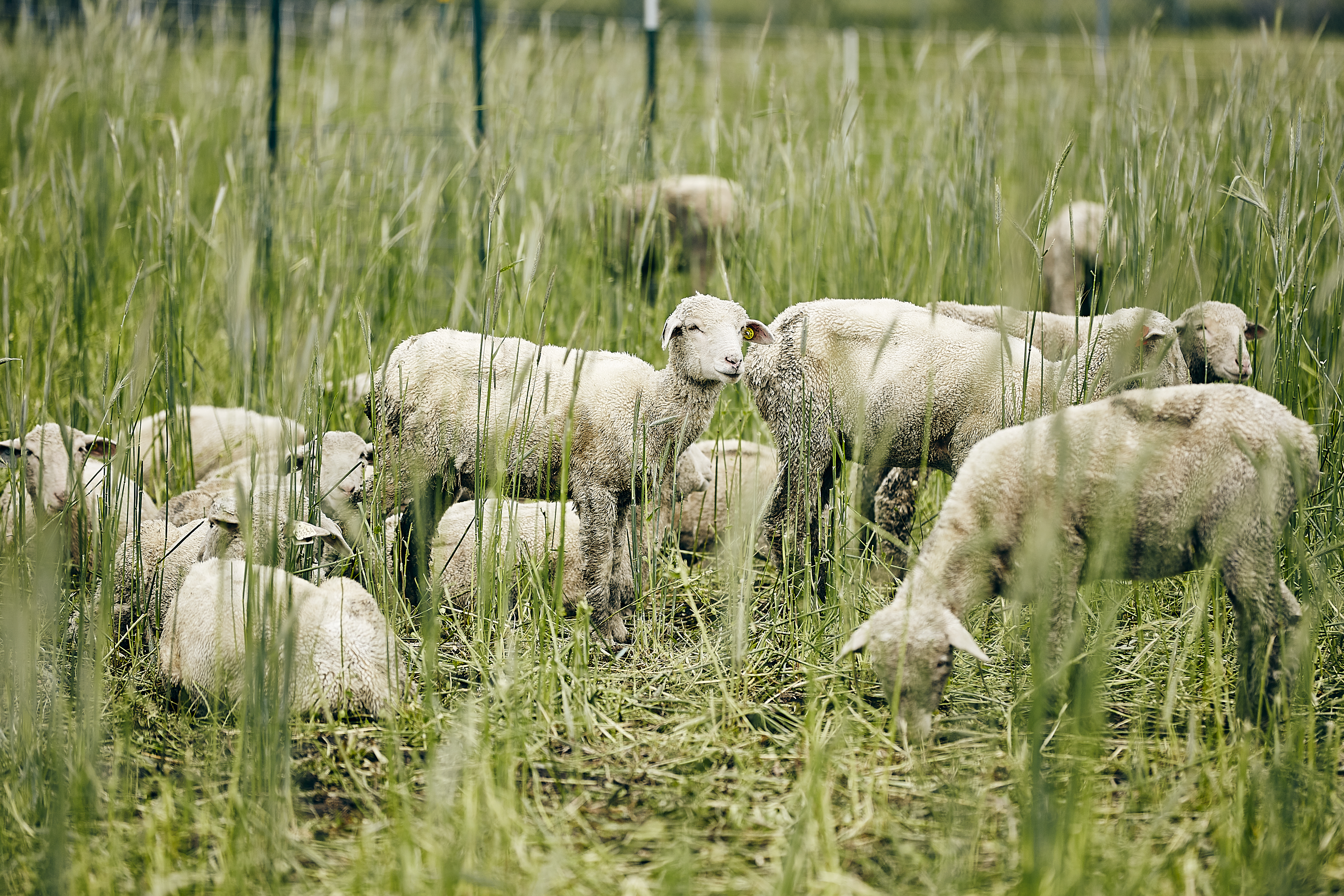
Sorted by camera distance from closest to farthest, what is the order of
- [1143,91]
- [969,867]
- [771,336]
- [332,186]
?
1. [969,867]
2. [771,336]
3. [1143,91]
4. [332,186]

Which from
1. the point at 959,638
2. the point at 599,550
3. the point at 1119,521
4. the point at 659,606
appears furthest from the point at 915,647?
the point at 659,606

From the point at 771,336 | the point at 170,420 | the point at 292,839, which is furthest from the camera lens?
the point at 170,420

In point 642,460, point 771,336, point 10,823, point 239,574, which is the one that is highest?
→ point 771,336

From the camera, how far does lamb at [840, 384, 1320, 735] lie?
76.9 inches

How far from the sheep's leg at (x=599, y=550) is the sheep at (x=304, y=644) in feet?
1.65

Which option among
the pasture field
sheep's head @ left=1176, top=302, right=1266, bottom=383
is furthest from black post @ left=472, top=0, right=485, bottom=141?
sheep's head @ left=1176, top=302, right=1266, bottom=383

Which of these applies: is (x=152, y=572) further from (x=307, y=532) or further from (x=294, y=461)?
(x=294, y=461)

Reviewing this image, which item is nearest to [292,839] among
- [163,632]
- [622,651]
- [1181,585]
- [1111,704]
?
[163,632]

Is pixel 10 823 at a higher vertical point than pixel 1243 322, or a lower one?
lower

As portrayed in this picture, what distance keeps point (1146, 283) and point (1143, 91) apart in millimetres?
1709

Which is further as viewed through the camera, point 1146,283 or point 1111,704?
point 1146,283

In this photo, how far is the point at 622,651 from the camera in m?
2.64

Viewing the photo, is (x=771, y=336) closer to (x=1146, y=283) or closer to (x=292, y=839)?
(x=1146, y=283)

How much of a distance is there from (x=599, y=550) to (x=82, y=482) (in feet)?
3.74
